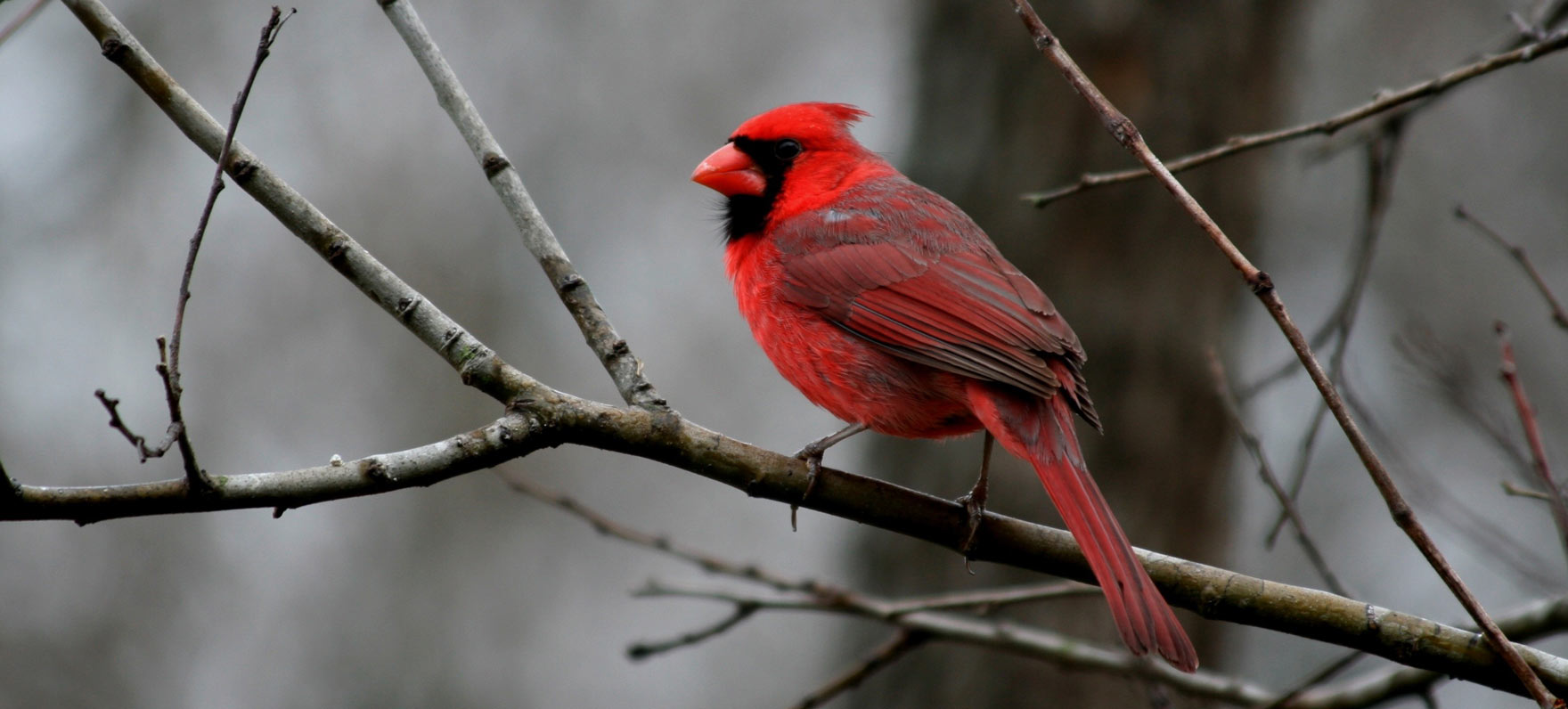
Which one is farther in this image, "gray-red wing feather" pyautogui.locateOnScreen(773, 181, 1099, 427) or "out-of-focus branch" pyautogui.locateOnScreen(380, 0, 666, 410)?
"gray-red wing feather" pyautogui.locateOnScreen(773, 181, 1099, 427)

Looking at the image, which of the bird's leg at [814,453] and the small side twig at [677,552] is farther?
the small side twig at [677,552]

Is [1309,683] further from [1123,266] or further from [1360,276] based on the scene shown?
[1123,266]

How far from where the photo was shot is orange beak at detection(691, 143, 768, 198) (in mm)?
3588

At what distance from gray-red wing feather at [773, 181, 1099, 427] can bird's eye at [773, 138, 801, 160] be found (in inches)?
10.0

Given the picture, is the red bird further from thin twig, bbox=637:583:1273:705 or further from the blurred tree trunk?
the blurred tree trunk

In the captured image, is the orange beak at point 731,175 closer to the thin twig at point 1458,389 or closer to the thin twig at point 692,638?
the thin twig at point 692,638

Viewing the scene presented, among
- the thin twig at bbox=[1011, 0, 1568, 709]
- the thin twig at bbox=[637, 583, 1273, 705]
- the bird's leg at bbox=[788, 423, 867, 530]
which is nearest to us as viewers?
the thin twig at bbox=[1011, 0, 1568, 709]

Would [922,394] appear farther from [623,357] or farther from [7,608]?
[7,608]

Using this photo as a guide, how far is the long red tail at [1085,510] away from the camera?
6.89 feet

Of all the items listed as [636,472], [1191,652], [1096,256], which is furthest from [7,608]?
[1191,652]

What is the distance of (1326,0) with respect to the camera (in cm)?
947

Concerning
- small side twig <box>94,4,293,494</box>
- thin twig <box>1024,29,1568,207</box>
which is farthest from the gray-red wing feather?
small side twig <box>94,4,293,494</box>

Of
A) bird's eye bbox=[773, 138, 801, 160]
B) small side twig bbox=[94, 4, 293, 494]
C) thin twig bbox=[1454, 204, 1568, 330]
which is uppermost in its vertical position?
bird's eye bbox=[773, 138, 801, 160]

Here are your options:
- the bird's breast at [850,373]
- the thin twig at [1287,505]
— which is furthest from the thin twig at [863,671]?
the thin twig at [1287,505]
